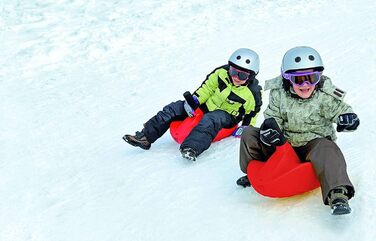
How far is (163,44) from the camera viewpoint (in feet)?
28.5

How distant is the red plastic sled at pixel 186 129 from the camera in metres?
5.10

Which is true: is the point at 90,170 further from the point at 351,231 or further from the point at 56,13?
the point at 56,13

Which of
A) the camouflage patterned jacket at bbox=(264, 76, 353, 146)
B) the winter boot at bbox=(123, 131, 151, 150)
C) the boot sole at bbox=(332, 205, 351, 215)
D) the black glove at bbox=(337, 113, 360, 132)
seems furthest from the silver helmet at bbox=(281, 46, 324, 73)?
the winter boot at bbox=(123, 131, 151, 150)

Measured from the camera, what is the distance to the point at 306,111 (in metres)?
3.78

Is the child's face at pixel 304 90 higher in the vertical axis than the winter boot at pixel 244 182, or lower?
higher

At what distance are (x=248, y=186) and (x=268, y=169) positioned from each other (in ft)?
1.41

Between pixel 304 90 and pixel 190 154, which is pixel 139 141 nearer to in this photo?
pixel 190 154

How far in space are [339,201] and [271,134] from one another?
623mm

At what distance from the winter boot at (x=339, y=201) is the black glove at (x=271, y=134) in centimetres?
50

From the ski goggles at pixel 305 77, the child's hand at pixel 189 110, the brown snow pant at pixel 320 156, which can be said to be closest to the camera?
the brown snow pant at pixel 320 156

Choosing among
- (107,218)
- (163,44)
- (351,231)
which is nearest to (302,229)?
(351,231)

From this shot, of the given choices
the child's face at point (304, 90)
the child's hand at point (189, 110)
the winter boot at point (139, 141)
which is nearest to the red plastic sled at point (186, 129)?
the child's hand at point (189, 110)

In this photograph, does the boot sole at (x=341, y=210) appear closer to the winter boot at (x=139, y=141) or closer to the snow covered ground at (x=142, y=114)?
the snow covered ground at (x=142, y=114)

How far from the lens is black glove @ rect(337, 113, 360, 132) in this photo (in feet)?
11.3
